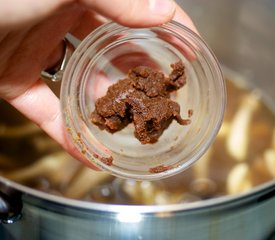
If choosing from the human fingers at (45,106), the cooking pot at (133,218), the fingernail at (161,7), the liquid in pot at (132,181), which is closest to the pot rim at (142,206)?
the cooking pot at (133,218)

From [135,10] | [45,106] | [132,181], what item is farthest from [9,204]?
[132,181]

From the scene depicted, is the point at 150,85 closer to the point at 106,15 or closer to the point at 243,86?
the point at 106,15

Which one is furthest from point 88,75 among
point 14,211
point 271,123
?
point 271,123

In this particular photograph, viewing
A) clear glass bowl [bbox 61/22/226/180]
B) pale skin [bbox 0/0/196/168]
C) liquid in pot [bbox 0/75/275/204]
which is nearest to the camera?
pale skin [bbox 0/0/196/168]

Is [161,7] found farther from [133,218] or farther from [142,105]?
[133,218]

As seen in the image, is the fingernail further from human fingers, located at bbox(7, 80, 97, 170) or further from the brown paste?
human fingers, located at bbox(7, 80, 97, 170)

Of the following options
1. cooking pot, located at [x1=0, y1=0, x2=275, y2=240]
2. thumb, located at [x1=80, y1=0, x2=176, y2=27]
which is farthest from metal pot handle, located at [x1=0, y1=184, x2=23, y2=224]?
thumb, located at [x1=80, y1=0, x2=176, y2=27]

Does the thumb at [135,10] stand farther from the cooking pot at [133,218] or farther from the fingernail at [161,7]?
the cooking pot at [133,218]
